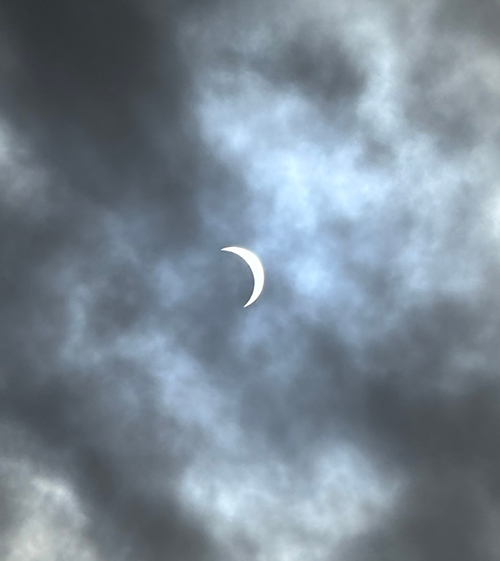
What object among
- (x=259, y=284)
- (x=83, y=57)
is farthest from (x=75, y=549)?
(x=83, y=57)

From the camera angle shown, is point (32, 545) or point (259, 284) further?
point (32, 545)

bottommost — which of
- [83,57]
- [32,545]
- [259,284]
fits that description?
[32,545]

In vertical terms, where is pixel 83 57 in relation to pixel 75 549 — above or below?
above

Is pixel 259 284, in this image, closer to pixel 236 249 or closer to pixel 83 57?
pixel 236 249


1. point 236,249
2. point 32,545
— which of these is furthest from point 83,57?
point 32,545

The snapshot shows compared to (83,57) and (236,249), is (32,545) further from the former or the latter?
(83,57)

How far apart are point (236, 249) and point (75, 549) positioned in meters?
51.7

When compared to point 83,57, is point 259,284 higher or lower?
lower

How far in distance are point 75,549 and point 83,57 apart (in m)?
74.5

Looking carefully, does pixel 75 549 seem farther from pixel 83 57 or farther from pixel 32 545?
pixel 83 57

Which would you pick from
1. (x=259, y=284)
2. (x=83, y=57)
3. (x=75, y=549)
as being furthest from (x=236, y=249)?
(x=75, y=549)

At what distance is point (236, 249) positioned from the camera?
90875 millimetres

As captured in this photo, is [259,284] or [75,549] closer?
[259,284]

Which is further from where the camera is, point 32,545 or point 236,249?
point 32,545
